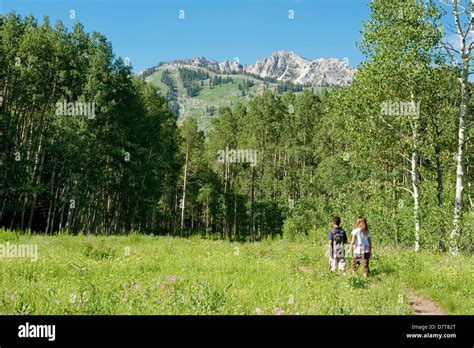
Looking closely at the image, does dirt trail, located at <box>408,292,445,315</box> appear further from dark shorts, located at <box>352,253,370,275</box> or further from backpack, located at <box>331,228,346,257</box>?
backpack, located at <box>331,228,346,257</box>

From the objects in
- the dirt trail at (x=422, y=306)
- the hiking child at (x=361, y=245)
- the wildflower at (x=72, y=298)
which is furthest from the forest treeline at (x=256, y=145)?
the wildflower at (x=72, y=298)

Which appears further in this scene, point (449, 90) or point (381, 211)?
point (449, 90)

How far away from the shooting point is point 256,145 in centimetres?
6994

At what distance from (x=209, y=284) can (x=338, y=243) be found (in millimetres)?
6198

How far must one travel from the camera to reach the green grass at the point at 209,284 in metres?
8.15

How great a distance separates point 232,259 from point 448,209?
1109 centimetres

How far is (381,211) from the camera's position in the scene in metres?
22.8

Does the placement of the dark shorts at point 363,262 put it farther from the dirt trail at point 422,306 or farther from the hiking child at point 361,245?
the dirt trail at point 422,306

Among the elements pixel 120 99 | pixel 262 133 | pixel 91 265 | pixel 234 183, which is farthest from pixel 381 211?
pixel 234 183

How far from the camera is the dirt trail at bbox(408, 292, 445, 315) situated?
988 centimetres

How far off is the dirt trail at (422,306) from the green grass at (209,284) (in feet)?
0.70

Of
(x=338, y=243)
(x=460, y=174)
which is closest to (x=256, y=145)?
(x=460, y=174)

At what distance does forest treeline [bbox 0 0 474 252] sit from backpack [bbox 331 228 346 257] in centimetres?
720
